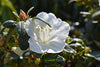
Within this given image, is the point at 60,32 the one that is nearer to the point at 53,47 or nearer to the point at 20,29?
the point at 53,47

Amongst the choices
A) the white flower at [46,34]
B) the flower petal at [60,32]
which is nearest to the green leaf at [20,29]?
the white flower at [46,34]

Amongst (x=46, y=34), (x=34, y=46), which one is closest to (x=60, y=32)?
(x=46, y=34)

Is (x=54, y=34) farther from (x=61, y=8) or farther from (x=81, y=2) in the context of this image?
(x=61, y=8)

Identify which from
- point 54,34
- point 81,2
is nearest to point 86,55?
point 54,34

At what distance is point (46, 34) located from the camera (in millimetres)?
1033

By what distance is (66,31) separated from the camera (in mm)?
1039

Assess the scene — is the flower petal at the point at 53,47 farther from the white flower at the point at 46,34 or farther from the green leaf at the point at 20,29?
the green leaf at the point at 20,29

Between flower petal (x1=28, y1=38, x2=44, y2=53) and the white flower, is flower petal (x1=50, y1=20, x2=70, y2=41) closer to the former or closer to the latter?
the white flower

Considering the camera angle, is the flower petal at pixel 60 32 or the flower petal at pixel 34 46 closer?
the flower petal at pixel 34 46

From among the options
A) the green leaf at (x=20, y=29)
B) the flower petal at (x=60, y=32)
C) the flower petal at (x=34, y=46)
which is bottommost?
the flower petal at (x=34, y=46)

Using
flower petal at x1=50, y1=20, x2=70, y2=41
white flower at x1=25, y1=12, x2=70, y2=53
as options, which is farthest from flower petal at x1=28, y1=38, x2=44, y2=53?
flower petal at x1=50, y1=20, x2=70, y2=41

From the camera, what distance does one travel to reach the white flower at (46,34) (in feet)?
3.13

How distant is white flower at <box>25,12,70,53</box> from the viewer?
95 centimetres

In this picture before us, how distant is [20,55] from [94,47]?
57 centimetres
